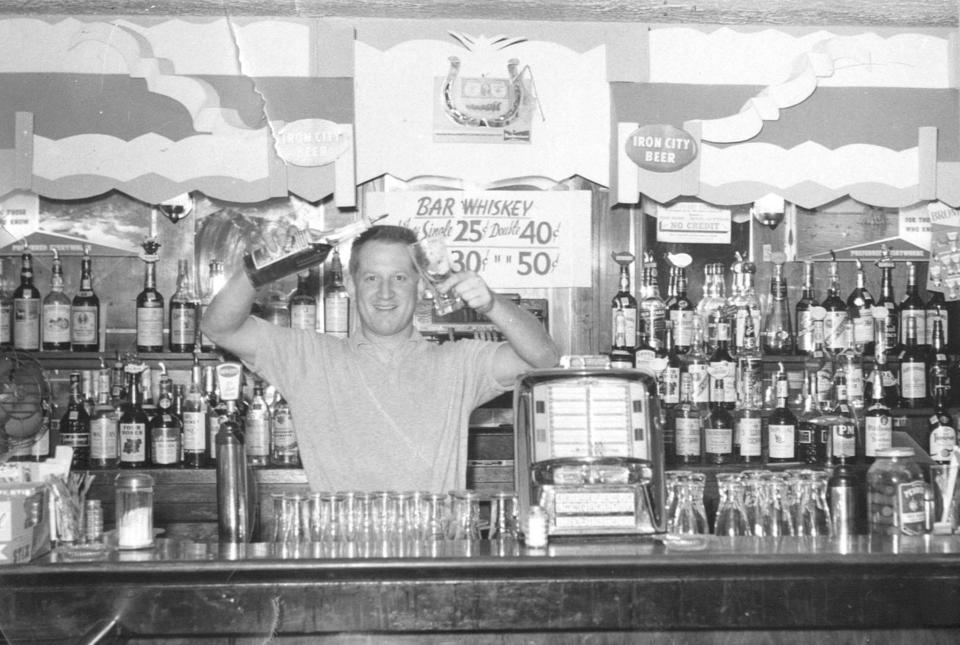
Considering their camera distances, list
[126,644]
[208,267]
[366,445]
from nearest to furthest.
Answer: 1. [126,644]
2. [366,445]
3. [208,267]

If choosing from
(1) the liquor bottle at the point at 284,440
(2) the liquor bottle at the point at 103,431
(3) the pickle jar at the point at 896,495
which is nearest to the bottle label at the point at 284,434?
(1) the liquor bottle at the point at 284,440

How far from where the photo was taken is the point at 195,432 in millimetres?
4020

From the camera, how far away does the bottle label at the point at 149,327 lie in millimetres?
4070

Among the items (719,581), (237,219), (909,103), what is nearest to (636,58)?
(909,103)

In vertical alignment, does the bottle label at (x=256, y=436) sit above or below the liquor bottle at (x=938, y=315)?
below

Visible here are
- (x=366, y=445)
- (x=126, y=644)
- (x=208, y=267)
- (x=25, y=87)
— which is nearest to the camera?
(x=126, y=644)

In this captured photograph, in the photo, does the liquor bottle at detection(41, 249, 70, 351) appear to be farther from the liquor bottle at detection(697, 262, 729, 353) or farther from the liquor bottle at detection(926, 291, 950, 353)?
the liquor bottle at detection(926, 291, 950, 353)

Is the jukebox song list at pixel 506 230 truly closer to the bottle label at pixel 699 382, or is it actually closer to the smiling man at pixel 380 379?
the bottle label at pixel 699 382

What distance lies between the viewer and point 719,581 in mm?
2084

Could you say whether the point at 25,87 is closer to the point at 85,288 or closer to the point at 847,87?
the point at 85,288

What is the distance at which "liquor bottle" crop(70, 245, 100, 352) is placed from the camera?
161 inches

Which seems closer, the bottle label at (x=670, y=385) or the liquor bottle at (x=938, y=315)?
the bottle label at (x=670, y=385)

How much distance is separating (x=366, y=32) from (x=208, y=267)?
1.12 metres

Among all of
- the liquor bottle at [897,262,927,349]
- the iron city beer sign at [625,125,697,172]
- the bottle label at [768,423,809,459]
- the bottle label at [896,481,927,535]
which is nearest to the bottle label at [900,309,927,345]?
the liquor bottle at [897,262,927,349]
